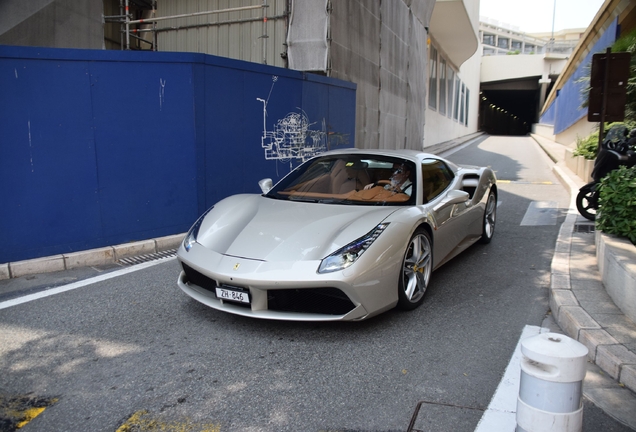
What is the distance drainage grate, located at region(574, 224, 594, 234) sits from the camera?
686 centimetres

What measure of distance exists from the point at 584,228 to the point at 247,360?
5617 millimetres

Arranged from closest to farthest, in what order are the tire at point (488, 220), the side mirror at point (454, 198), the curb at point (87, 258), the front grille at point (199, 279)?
the front grille at point (199, 279) < the side mirror at point (454, 198) < the curb at point (87, 258) < the tire at point (488, 220)

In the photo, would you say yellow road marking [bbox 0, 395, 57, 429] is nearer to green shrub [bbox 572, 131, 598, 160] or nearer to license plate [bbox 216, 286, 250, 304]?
license plate [bbox 216, 286, 250, 304]

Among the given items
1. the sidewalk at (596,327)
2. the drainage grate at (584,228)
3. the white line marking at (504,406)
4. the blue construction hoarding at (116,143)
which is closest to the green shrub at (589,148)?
the drainage grate at (584,228)

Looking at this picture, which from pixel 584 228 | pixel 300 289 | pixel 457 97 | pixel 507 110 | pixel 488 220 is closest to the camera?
pixel 300 289

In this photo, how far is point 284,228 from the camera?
158 inches

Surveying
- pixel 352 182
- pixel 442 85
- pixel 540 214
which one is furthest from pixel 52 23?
pixel 442 85

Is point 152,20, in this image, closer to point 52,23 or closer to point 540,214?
point 52,23

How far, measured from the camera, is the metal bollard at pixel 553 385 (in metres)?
2.06

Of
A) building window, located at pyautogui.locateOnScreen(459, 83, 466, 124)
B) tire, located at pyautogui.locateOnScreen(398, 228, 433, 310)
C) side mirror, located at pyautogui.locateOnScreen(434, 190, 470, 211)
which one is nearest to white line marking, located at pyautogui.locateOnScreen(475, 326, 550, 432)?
tire, located at pyautogui.locateOnScreen(398, 228, 433, 310)

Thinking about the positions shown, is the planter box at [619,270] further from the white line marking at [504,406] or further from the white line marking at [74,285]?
the white line marking at [74,285]

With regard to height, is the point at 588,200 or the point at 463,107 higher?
the point at 463,107

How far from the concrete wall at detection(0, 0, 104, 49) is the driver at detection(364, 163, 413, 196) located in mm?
7931

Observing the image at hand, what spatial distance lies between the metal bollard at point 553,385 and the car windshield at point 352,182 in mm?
2477
